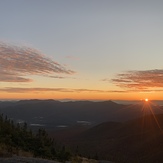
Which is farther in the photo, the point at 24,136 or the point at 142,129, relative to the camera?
the point at 142,129

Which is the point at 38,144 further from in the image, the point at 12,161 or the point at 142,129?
the point at 142,129

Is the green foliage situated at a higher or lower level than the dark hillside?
higher

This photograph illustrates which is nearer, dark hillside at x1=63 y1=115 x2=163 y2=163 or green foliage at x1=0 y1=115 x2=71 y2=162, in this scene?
green foliage at x1=0 y1=115 x2=71 y2=162

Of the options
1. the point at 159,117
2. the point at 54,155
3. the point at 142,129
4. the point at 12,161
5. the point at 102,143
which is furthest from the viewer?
the point at 159,117

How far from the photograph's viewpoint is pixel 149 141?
422 ft

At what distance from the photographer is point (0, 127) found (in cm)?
3306

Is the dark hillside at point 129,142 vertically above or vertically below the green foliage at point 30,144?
below

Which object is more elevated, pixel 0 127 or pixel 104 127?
pixel 0 127

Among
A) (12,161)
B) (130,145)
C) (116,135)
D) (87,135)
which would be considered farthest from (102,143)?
(12,161)

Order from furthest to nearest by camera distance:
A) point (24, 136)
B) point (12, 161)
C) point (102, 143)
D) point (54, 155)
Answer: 1. point (102, 143)
2. point (24, 136)
3. point (54, 155)
4. point (12, 161)

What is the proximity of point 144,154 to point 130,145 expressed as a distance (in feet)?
66.6

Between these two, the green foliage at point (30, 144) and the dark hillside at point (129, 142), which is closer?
the green foliage at point (30, 144)

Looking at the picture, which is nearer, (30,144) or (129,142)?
(30,144)

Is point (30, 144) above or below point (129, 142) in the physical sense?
above
